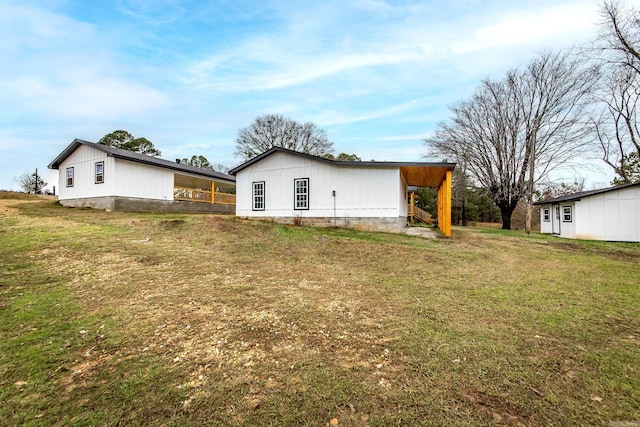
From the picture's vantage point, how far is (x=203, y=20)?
33.2 feet

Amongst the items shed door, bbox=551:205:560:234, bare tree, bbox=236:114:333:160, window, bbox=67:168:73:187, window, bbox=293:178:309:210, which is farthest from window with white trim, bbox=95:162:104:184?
shed door, bbox=551:205:560:234

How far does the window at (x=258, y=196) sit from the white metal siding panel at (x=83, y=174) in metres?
8.52

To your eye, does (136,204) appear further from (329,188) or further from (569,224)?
(569,224)

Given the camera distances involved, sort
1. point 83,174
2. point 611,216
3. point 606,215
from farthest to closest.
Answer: point 83,174, point 606,215, point 611,216

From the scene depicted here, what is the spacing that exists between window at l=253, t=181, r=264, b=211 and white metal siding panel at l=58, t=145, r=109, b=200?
852 centimetres

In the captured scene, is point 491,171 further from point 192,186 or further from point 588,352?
point 192,186

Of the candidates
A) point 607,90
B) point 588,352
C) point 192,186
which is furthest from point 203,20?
point 607,90

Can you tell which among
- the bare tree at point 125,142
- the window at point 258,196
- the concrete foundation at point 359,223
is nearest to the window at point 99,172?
the window at point 258,196

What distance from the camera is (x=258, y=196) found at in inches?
597

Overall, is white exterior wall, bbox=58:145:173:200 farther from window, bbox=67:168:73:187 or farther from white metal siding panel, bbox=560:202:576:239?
white metal siding panel, bbox=560:202:576:239

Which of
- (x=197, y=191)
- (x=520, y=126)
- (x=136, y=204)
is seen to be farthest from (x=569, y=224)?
(x=136, y=204)

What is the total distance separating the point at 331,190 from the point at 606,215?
1524 centimetres

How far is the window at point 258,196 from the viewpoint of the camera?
1502 centimetres

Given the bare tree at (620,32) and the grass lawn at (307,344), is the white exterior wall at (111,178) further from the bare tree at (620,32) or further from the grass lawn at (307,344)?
the bare tree at (620,32)
